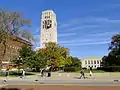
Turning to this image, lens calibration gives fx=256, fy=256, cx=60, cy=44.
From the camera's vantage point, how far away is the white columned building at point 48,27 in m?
153

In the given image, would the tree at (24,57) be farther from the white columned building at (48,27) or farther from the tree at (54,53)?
the white columned building at (48,27)

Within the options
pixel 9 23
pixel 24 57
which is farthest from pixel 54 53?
pixel 9 23

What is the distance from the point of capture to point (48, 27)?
513ft

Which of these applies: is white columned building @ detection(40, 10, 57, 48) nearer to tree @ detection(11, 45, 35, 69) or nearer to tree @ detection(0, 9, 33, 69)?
tree @ detection(11, 45, 35, 69)

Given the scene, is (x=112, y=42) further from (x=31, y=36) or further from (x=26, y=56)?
(x=31, y=36)

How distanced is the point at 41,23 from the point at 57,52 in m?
73.4

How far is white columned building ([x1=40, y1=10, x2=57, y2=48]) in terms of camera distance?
15325 cm

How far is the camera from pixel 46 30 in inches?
6117

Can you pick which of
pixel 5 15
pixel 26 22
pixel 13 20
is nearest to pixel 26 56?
pixel 26 22

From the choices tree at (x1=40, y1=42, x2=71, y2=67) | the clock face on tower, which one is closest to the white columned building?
the clock face on tower

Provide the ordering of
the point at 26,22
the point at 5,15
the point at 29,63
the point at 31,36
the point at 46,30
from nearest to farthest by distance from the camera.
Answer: the point at 5,15 < the point at 26,22 < the point at 31,36 < the point at 29,63 < the point at 46,30

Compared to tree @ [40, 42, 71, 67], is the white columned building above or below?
above

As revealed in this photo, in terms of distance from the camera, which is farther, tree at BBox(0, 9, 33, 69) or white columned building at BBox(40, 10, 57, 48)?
white columned building at BBox(40, 10, 57, 48)

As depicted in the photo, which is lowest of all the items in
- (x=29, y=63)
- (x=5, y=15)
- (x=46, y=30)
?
(x=29, y=63)
